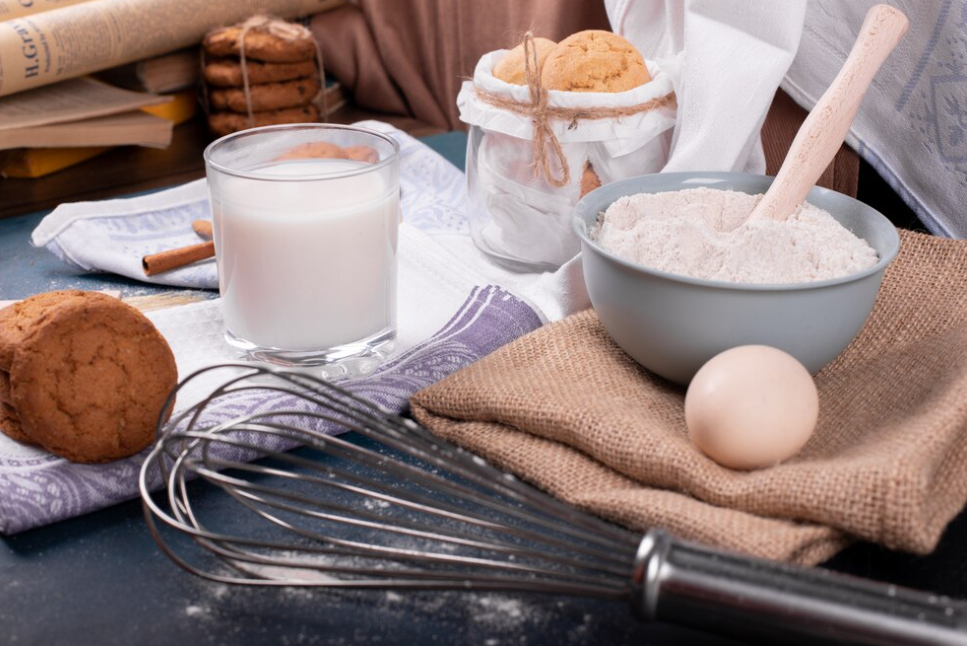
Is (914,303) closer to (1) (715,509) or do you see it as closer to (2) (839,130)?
(2) (839,130)

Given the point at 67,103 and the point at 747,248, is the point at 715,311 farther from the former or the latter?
the point at 67,103

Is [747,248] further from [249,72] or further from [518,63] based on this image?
[249,72]

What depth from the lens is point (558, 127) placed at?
670 mm

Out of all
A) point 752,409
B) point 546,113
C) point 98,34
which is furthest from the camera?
point 98,34

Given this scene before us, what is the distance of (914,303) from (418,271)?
0.34 metres

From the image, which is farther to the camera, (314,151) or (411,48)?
(411,48)

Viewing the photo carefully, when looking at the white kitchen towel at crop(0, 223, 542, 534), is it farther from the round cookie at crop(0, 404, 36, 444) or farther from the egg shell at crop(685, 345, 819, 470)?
A: the egg shell at crop(685, 345, 819, 470)

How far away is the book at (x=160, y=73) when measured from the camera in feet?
3.66

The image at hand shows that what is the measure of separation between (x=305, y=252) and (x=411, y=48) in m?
0.75

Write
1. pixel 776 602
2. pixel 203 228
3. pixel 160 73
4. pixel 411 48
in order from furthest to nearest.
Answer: pixel 411 48 < pixel 160 73 < pixel 203 228 < pixel 776 602

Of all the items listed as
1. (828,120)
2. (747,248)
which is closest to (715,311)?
(747,248)

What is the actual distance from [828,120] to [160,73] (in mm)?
809

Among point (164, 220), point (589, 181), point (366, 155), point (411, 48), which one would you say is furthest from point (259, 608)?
point (411, 48)

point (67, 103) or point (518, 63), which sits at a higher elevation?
point (518, 63)
